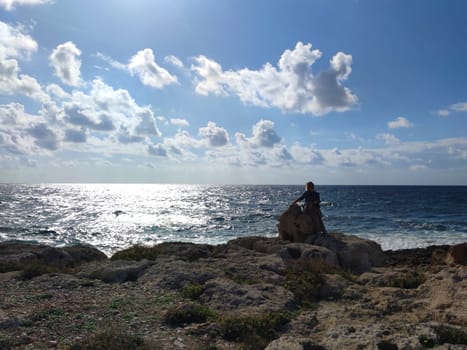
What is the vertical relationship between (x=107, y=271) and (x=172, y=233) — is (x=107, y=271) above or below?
above

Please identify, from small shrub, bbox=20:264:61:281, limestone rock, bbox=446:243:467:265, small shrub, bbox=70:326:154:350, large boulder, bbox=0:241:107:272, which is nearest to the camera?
small shrub, bbox=70:326:154:350

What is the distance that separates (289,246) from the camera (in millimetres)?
15070

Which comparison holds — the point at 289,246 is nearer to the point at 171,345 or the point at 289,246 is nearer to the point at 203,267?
the point at 203,267

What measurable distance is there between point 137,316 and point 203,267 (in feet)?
13.7

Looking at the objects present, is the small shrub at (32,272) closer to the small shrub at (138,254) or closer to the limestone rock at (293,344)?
the small shrub at (138,254)

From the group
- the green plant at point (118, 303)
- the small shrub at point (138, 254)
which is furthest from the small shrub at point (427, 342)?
the small shrub at point (138, 254)

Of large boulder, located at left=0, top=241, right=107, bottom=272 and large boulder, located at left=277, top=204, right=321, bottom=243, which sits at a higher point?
large boulder, located at left=277, top=204, right=321, bottom=243

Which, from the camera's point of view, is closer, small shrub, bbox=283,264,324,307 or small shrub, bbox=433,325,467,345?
small shrub, bbox=433,325,467,345

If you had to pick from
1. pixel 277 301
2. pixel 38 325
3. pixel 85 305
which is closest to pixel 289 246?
pixel 277 301

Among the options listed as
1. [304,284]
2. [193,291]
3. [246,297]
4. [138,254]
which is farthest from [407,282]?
[138,254]

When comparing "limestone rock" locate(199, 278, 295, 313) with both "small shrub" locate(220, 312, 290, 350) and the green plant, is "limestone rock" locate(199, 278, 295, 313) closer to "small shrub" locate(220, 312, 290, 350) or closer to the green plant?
"small shrub" locate(220, 312, 290, 350)

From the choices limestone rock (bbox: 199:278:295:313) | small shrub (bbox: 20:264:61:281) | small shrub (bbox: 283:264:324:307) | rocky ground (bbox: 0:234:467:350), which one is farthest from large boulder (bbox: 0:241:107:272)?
small shrub (bbox: 283:264:324:307)

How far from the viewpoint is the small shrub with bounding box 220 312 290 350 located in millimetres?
6359

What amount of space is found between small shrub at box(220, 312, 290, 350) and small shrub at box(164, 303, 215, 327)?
59 centimetres
